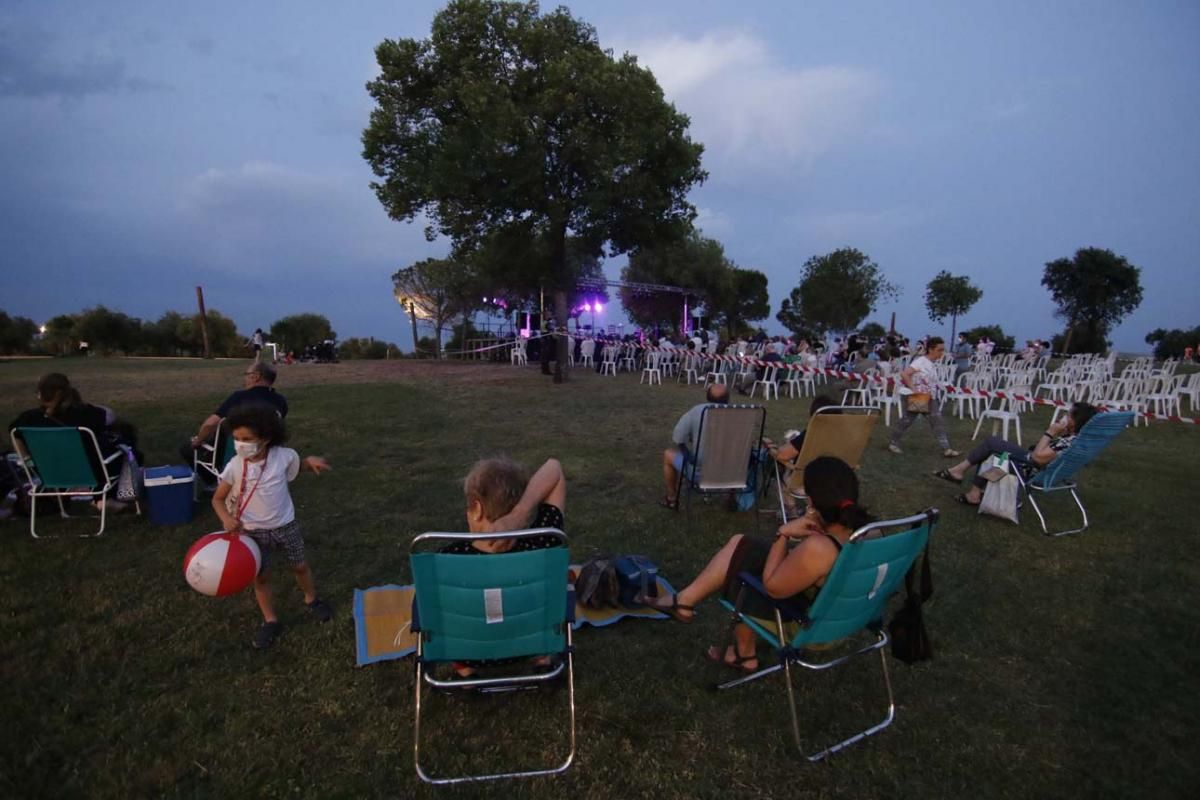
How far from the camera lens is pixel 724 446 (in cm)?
482

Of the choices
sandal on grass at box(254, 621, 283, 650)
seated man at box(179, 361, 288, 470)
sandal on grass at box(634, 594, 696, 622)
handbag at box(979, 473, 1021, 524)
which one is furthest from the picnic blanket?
handbag at box(979, 473, 1021, 524)

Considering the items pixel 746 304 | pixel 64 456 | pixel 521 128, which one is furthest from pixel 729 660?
pixel 746 304

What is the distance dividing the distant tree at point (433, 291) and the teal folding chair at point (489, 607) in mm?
32581

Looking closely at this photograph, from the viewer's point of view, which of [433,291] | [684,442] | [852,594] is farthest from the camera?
[433,291]

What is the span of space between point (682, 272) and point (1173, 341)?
2415cm

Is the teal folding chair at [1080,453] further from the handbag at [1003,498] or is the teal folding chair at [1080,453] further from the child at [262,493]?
the child at [262,493]

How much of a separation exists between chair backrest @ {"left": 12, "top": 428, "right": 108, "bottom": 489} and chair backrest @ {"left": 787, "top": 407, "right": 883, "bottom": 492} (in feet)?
18.0

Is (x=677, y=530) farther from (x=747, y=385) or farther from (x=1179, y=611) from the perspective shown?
(x=747, y=385)

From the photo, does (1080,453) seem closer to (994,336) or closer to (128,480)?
(128,480)

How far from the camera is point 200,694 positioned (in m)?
2.69

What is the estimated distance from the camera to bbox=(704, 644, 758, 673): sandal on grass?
296 cm

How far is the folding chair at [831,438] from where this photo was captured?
470 centimetres

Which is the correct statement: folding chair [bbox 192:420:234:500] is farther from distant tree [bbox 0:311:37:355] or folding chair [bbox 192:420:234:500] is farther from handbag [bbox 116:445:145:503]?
distant tree [bbox 0:311:37:355]

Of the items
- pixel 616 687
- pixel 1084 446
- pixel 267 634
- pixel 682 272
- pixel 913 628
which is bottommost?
pixel 616 687
